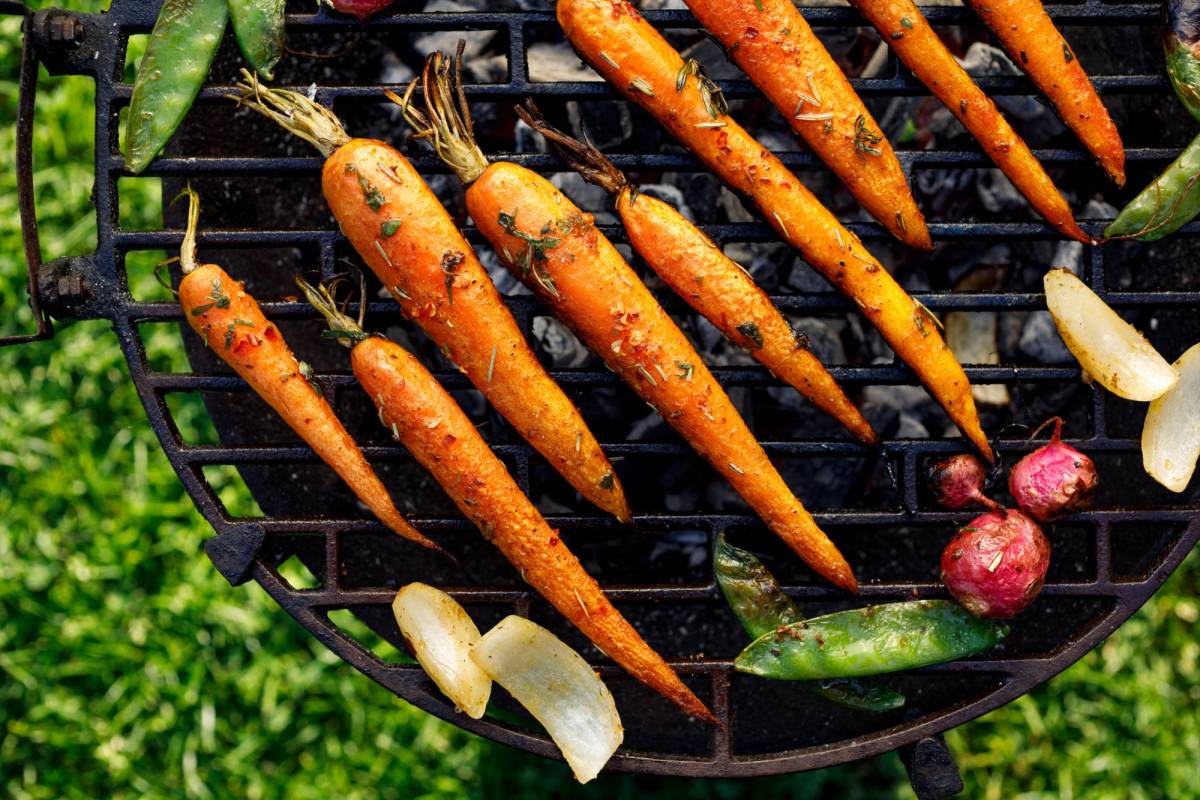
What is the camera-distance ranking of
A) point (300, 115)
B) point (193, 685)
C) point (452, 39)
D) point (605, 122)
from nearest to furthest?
point (300, 115), point (605, 122), point (452, 39), point (193, 685)

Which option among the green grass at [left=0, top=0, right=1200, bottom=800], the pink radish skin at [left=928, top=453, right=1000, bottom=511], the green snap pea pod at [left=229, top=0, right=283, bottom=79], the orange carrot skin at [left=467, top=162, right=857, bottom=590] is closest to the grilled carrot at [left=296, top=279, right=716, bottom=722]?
the orange carrot skin at [left=467, top=162, right=857, bottom=590]

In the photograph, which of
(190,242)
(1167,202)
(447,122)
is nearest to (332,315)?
(190,242)

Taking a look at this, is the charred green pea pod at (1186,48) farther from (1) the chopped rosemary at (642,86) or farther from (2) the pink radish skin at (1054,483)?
(1) the chopped rosemary at (642,86)

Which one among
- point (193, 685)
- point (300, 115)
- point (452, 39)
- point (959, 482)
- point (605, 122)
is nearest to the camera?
point (300, 115)

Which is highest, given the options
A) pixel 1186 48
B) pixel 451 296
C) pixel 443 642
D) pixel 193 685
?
pixel 1186 48

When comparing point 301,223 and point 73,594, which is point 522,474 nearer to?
Answer: point 301,223

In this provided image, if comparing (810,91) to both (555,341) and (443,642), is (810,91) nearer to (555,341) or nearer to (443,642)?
(555,341)

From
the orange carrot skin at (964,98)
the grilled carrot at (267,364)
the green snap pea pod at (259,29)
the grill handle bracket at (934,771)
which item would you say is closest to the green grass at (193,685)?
the grill handle bracket at (934,771)
